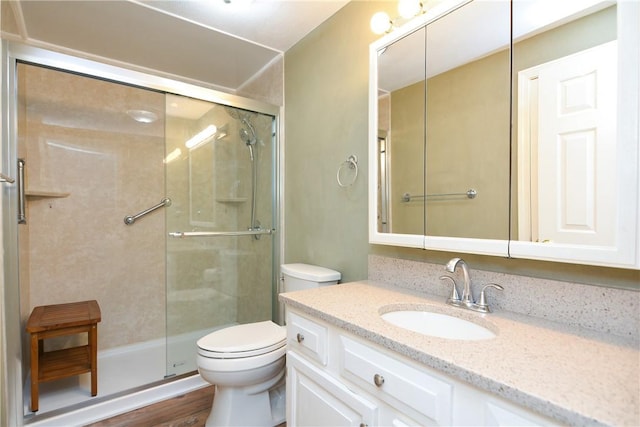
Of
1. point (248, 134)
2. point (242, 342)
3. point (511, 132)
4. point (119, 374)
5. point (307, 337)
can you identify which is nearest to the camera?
point (511, 132)

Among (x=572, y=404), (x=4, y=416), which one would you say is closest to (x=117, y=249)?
(x=4, y=416)

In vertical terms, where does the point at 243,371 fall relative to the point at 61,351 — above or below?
above

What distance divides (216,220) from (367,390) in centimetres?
180

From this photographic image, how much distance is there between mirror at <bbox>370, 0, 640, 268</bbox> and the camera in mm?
837

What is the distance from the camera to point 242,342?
1597 mm

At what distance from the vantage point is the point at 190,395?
6.49ft

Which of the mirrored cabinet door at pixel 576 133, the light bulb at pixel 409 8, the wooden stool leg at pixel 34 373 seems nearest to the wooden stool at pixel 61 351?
the wooden stool leg at pixel 34 373

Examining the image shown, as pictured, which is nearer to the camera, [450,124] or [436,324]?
[436,324]

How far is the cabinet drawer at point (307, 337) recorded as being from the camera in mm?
1098

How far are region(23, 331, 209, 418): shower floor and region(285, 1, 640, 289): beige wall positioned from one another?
3.21 feet

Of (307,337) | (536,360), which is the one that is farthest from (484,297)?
(307,337)

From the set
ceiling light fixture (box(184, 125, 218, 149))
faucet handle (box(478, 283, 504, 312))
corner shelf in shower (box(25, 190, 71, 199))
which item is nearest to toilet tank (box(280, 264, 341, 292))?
faucet handle (box(478, 283, 504, 312))

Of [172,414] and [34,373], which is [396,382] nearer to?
[172,414]

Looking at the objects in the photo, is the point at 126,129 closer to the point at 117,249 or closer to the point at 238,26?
the point at 117,249
